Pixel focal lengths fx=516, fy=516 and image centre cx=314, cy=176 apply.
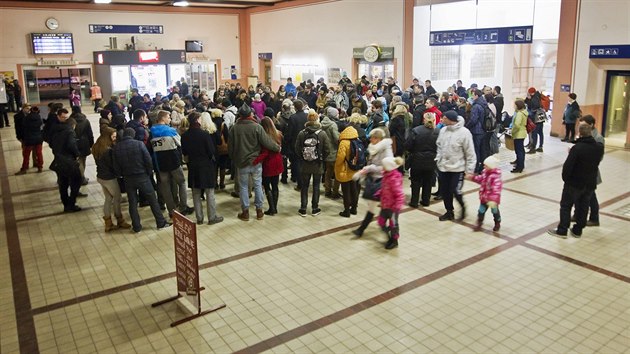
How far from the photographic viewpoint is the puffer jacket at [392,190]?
6.49 m

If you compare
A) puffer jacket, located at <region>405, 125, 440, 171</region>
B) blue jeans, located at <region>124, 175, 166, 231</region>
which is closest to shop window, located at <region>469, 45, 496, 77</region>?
puffer jacket, located at <region>405, 125, 440, 171</region>

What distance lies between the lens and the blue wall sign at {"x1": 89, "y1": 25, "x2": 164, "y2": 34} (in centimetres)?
2373

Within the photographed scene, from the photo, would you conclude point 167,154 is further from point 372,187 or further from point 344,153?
point 372,187

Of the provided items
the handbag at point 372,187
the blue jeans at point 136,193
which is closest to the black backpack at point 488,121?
the handbag at point 372,187

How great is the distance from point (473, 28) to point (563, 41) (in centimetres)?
329

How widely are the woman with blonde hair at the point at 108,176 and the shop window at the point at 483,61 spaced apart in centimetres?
1513

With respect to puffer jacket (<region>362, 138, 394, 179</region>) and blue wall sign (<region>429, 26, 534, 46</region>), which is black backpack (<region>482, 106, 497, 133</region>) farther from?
blue wall sign (<region>429, 26, 534, 46</region>)

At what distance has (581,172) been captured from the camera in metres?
6.64

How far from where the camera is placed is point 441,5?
17578 mm

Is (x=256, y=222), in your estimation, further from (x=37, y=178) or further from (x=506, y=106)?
(x=506, y=106)

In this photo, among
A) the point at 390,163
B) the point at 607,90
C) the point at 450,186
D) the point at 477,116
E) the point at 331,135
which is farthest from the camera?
the point at 607,90

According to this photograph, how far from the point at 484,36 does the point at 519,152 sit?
693 cm

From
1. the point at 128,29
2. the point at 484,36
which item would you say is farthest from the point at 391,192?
the point at 128,29

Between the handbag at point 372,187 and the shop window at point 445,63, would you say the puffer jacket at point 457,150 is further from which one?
the shop window at point 445,63
